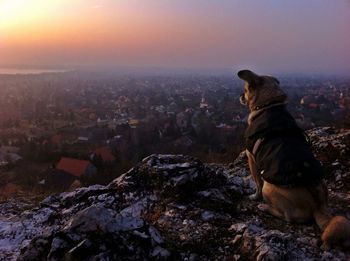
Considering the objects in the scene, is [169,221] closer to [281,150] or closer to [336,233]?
[281,150]

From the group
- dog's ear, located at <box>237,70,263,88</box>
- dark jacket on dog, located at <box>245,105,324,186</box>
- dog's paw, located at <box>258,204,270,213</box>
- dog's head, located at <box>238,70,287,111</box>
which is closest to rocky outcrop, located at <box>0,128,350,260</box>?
dog's paw, located at <box>258,204,270,213</box>

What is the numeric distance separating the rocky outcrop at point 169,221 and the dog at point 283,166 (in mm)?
156

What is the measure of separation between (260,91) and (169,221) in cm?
203

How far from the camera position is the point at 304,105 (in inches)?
2534

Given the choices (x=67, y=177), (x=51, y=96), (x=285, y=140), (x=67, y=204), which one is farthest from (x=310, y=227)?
(x=51, y=96)

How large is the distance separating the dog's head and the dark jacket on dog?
13 centimetres

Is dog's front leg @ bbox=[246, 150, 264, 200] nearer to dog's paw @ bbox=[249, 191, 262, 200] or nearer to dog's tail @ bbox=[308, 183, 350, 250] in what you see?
dog's paw @ bbox=[249, 191, 262, 200]

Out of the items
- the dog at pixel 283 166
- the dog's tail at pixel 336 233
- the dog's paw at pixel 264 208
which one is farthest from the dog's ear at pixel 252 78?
the dog's tail at pixel 336 233

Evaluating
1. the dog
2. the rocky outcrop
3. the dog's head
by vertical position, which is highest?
the dog's head

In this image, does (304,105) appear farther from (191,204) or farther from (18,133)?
(191,204)

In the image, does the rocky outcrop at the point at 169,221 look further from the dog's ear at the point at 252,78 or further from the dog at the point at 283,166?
the dog's ear at the point at 252,78

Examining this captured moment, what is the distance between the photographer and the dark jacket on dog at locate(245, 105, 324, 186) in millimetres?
4547

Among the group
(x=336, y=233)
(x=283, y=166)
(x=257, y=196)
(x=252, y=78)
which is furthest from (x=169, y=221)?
(x=252, y=78)

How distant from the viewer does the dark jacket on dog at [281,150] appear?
4.55 meters
